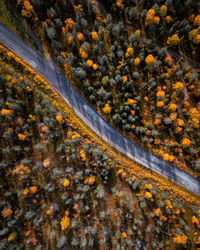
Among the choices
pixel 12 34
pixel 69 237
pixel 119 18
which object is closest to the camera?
pixel 69 237

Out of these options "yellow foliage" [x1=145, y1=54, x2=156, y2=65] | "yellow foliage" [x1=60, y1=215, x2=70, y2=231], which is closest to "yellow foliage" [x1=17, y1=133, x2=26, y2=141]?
"yellow foliage" [x1=60, y1=215, x2=70, y2=231]

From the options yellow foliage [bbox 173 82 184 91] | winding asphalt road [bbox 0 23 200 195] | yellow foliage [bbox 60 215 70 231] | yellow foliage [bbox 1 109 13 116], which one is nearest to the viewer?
yellow foliage [bbox 60 215 70 231]

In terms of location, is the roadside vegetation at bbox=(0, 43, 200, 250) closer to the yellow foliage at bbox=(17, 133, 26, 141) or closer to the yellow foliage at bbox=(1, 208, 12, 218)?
the yellow foliage at bbox=(1, 208, 12, 218)

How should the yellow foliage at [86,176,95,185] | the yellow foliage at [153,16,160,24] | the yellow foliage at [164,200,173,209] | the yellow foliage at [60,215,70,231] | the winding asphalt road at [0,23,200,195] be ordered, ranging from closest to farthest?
the yellow foliage at [60,215,70,231]
the yellow foliage at [86,176,95,185]
the yellow foliage at [164,200,173,209]
the yellow foliage at [153,16,160,24]
the winding asphalt road at [0,23,200,195]

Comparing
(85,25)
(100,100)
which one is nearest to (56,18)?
(85,25)

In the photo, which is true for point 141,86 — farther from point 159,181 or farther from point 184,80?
point 159,181

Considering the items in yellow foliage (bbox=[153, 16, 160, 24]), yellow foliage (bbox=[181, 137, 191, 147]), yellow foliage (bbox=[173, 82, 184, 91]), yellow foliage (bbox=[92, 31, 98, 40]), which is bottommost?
yellow foliage (bbox=[181, 137, 191, 147])
